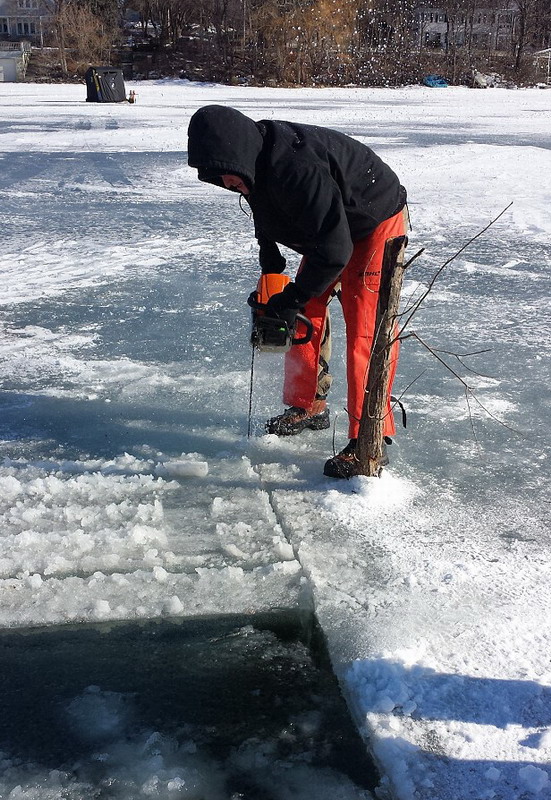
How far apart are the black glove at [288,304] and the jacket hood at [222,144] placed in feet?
1.84

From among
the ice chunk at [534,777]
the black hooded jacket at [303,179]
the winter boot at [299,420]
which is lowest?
the ice chunk at [534,777]

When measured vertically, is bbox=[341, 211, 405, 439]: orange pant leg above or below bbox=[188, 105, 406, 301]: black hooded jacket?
below

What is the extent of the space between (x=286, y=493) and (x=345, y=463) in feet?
1.00

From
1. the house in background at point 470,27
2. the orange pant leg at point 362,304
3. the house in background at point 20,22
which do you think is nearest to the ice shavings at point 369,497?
the orange pant leg at point 362,304

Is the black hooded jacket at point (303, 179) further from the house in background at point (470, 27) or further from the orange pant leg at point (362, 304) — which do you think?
the house in background at point (470, 27)

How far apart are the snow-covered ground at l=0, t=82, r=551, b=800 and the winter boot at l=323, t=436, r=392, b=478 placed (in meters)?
0.06

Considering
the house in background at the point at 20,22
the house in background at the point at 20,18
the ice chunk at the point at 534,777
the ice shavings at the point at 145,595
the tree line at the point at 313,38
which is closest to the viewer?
the ice chunk at the point at 534,777

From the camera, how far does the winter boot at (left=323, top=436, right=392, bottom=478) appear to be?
11.9 feet

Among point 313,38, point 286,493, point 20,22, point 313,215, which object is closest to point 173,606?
point 286,493

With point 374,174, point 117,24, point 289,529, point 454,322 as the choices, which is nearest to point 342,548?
point 289,529

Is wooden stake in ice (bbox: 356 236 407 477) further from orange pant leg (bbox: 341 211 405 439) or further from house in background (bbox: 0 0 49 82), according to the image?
house in background (bbox: 0 0 49 82)

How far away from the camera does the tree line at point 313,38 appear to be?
37.7 meters

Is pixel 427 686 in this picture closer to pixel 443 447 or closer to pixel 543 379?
pixel 443 447

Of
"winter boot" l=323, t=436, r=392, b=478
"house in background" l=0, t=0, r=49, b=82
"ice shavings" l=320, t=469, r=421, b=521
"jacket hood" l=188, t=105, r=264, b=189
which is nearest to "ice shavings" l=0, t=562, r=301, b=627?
"ice shavings" l=320, t=469, r=421, b=521
